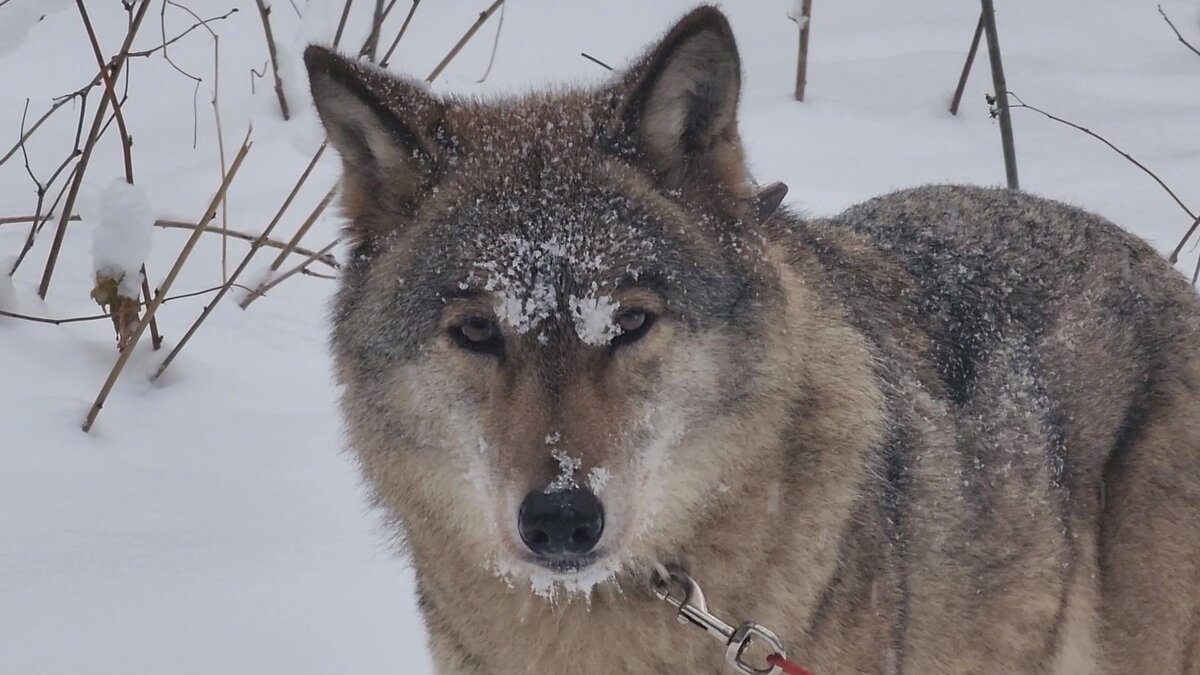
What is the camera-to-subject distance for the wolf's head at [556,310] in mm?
2436

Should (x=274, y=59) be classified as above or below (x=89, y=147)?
above

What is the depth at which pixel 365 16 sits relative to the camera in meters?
8.45

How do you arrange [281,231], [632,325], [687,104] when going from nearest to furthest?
[632,325]
[687,104]
[281,231]

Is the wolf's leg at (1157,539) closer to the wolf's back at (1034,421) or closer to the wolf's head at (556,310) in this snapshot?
the wolf's back at (1034,421)

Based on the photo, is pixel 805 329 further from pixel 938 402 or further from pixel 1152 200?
pixel 1152 200

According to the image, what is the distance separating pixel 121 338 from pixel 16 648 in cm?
141

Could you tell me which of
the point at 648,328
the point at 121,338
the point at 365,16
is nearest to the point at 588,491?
the point at 648,328

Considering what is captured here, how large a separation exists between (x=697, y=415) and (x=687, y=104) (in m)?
0.71

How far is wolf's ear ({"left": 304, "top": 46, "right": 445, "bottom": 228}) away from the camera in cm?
268

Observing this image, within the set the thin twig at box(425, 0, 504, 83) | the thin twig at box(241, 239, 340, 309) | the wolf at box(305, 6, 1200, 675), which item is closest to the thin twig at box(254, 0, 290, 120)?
the thin twig at box(425, 0, 504, 83)

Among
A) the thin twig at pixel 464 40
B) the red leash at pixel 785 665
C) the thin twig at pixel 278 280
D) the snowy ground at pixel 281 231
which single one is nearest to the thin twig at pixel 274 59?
the snowy ground at pixel 281 231

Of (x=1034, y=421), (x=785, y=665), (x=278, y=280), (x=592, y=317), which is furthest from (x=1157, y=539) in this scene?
(x=278, y=280)

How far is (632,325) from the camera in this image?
254 cm

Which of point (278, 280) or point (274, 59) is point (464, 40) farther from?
point (278, 280)
